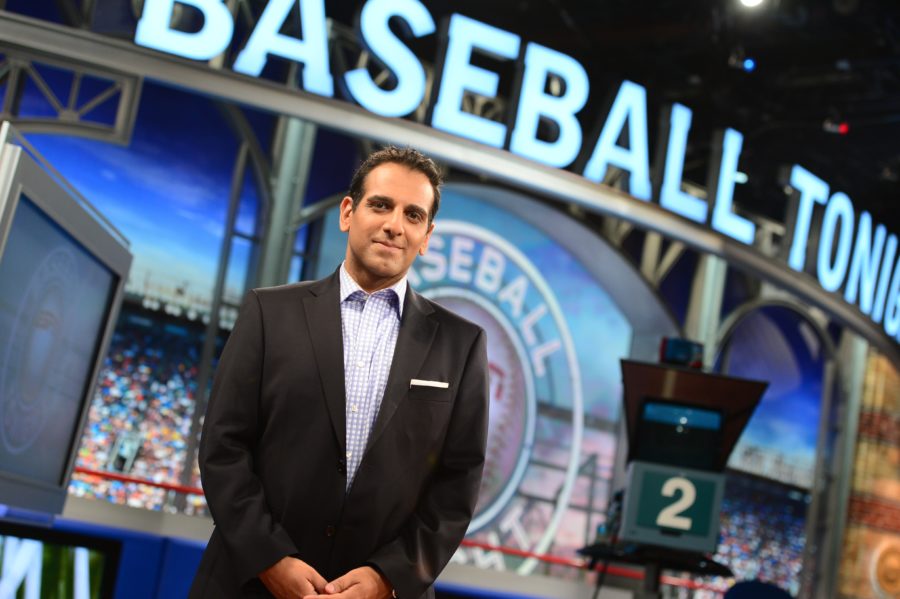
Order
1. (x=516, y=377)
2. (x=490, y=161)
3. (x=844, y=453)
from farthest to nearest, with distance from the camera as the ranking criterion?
(x=844, y=453) < (x=516, y=377) < (x=490, y=161)

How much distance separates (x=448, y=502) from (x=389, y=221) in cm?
48

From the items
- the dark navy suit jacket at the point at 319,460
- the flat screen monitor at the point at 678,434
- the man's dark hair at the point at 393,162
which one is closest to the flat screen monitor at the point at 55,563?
the dark navy suit jacket at the point at 319,460

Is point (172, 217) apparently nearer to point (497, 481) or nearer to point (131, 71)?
point (131, 71)

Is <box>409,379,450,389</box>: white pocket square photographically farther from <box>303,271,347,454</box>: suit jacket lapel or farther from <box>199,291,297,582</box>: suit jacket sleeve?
<box>199,291,297,582</box>: suit jacket sleeve

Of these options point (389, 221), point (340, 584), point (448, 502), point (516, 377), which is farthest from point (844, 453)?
point (340, 584)

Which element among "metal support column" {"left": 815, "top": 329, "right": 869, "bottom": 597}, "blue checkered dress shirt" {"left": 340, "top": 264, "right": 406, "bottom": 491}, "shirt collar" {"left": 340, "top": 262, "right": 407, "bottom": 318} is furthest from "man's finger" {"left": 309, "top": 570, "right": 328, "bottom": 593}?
"metal support column" {"left": 815, "top": 329, "right": 869, "bottom": 597}

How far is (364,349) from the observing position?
1.93 m

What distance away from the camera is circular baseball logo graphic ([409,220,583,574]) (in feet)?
31.3

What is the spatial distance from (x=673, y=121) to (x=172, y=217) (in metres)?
3.59

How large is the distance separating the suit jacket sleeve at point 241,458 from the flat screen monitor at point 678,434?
3385mm

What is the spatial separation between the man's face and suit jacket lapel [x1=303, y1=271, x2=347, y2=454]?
8cm

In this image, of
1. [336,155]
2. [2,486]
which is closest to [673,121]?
[336,155]

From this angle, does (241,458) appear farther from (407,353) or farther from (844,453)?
(844,453)

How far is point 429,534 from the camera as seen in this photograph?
186cm
